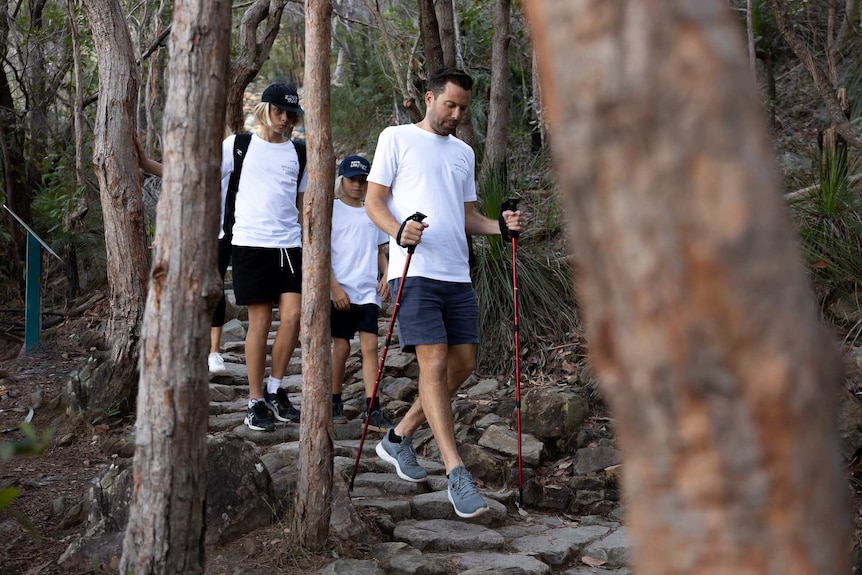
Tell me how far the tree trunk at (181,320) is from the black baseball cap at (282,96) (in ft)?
7.89

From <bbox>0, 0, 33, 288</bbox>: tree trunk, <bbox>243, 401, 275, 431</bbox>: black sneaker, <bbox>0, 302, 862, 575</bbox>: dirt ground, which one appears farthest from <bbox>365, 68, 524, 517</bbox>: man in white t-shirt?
<bbox>0, 0, 33, 288</bbox>: tree trunk

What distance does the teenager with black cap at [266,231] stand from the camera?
225 inches

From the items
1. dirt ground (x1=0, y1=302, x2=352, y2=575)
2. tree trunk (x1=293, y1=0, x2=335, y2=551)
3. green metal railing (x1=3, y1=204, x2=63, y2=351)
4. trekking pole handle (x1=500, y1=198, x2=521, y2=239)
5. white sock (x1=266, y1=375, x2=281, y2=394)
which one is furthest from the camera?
green metal railing (x1=3, y1=204, x2=63, y2=351)

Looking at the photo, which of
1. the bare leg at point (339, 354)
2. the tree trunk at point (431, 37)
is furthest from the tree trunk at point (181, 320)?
the tree trunk at point (431, 37)

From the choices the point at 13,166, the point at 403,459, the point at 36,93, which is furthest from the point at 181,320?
the point at 36,93

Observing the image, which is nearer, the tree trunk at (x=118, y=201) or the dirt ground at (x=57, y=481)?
the dirt ground at (x=57, y=481)

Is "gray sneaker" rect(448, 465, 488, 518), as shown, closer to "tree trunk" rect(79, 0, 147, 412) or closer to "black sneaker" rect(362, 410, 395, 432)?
"black sneaker" rect(362, 410, 395, 432)

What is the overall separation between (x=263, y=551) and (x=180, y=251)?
1.75 metres

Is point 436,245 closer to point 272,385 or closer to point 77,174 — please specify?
point 272,385

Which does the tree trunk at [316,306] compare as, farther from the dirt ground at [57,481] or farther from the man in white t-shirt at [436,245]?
the man in white t-shirt at [436,245]

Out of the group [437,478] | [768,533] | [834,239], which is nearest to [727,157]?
[768,533]

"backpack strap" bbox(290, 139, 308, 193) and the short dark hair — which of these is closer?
the short dark hair

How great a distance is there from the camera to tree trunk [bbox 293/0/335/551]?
4250mm

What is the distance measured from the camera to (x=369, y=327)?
6250 millimetres
